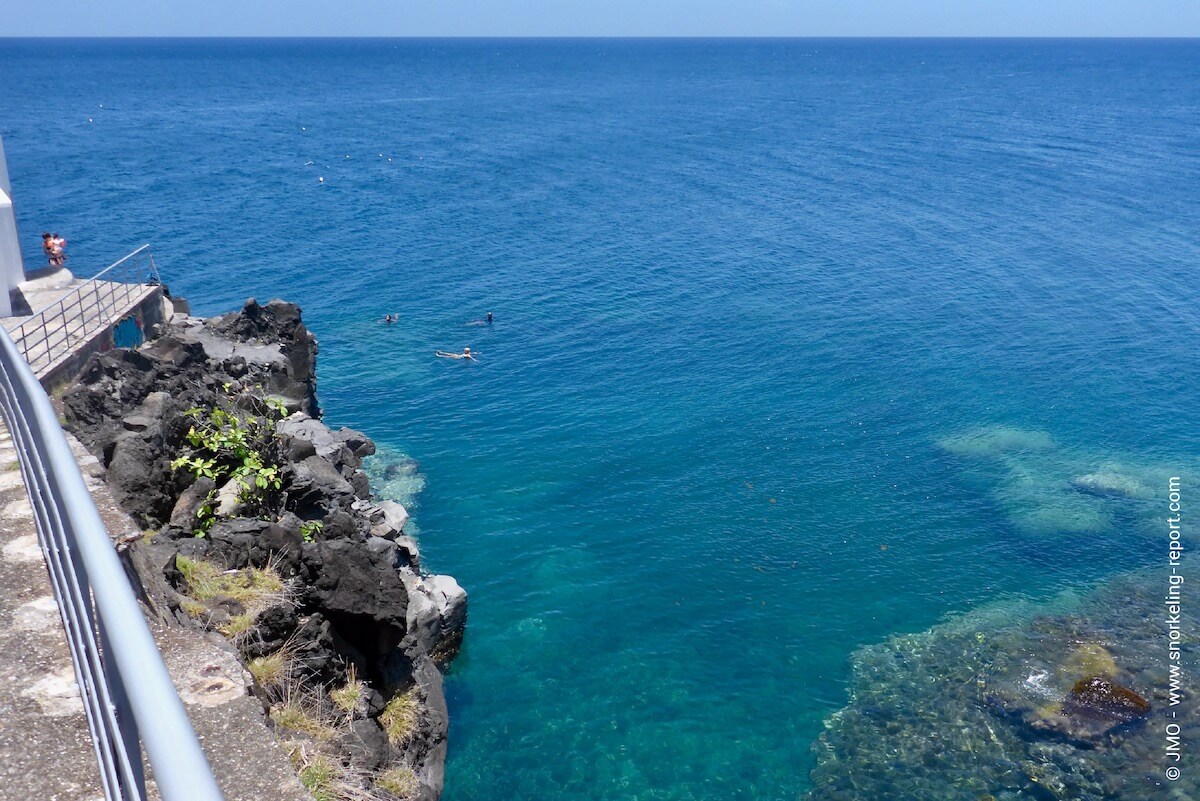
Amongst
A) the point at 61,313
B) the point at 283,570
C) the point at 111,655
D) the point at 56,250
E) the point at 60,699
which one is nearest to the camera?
the point at 111,655

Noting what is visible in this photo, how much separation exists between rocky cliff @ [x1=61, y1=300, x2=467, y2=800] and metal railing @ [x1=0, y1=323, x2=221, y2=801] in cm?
315

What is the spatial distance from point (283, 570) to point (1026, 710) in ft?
73.5

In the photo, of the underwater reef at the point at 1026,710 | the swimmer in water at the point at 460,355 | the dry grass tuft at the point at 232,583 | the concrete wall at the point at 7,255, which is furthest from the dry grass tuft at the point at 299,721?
the swimmer in water at the point at 460,355

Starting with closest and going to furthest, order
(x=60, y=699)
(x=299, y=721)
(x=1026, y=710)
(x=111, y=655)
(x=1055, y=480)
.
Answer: (x=111, y=655)
(x=60, y=699)
(x=299, y=721)
(x=1026, y=710)
(x=1055, y=480)

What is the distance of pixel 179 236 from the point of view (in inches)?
2940

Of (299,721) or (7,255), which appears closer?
(299,721)

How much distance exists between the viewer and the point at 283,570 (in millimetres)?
20781

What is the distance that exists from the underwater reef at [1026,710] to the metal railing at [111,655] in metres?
23.9

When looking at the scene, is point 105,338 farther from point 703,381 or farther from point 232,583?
point 703,381

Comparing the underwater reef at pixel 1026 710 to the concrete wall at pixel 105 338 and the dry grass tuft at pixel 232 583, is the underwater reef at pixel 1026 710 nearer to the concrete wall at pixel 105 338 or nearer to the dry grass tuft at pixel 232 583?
the dry grass tuft at pixel 232 583

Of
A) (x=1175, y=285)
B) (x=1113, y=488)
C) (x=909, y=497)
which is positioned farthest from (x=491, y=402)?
(x=1175, y=285)

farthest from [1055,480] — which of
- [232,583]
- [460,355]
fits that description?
[232,583]

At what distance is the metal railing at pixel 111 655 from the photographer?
3498 millimetres

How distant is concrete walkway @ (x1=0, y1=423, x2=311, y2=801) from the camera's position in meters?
7.43
